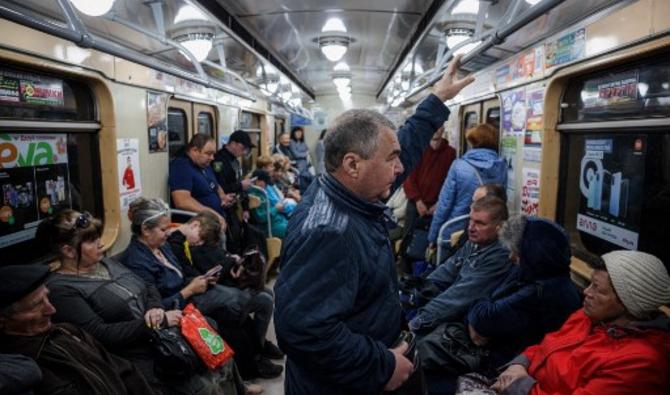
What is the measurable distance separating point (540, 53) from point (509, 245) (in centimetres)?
168

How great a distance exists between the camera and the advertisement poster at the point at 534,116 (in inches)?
125

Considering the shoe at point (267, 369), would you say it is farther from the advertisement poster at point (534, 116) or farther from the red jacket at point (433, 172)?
the advertisement poster at point (534, 116)

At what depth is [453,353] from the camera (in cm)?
225

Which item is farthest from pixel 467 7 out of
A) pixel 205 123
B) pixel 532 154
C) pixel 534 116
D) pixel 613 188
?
pixel 205 123

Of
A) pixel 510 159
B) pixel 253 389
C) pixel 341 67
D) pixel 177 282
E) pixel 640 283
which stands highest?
pixel 341 67

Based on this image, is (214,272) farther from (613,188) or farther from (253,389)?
(613,188)

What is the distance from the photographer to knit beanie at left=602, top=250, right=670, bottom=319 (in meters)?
1.62

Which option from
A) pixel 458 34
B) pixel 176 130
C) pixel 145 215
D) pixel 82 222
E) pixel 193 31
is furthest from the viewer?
pixel 176 130

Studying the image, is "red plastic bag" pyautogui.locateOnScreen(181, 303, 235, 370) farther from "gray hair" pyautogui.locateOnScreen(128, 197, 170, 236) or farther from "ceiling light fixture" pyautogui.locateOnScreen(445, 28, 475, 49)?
"ceiling light fixture" pyautogui.locateOnScreen(445, 28, 475, 49)

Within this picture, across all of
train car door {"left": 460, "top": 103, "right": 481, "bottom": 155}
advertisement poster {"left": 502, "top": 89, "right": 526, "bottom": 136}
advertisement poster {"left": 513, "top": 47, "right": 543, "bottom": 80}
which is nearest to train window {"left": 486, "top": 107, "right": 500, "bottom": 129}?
train car door {"left": 460, "top": 103, "right": 481, "bottom": 155}

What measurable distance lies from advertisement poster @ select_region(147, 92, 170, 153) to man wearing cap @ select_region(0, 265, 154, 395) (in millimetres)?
2199

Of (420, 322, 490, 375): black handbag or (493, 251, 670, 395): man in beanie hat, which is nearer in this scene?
(493, 251, 670, 395): man in beanie hat

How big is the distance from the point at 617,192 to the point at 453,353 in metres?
1.36

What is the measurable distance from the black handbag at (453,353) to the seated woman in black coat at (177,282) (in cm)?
137
